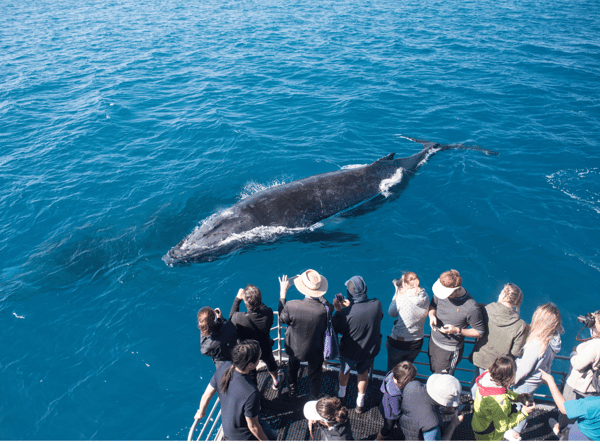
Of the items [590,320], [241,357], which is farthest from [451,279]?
[241,357]

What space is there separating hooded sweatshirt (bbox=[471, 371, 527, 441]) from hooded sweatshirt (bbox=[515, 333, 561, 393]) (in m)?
0.54

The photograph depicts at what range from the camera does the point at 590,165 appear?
1762cm

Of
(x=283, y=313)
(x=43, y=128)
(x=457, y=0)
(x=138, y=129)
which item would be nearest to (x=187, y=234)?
(x=283, y=313)

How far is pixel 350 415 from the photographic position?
24.9 feet

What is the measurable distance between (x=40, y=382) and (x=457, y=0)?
209ft

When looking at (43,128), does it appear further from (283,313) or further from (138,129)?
(283,313)

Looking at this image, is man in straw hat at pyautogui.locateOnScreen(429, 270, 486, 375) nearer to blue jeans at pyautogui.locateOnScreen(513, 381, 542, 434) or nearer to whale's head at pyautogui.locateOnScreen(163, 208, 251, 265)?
blue jeans at pyautogui.locateOnScreen(513, 381, 542, 434)

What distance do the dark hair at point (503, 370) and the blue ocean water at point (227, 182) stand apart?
204 inches

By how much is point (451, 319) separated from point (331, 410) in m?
3.12

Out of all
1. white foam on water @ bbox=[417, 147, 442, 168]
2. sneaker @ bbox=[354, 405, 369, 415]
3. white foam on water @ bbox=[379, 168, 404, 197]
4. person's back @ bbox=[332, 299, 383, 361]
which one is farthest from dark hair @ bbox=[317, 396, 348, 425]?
white foam on water @ bbox=[417, 147, 442, 168]

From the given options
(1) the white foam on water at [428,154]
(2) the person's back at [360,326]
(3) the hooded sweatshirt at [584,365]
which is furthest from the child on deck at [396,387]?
(1) the white foam on water at [428,154]

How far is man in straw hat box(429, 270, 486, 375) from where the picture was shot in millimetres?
6645

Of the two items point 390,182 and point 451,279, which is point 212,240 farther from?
point 451,279

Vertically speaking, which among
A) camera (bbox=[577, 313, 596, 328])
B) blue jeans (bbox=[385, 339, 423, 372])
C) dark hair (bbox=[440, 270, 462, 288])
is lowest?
blue jeans (bbox=[385, 339, 423, 372])
